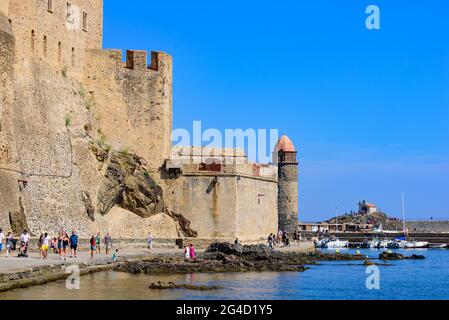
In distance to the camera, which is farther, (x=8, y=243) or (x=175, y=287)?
(x=8, y=243)

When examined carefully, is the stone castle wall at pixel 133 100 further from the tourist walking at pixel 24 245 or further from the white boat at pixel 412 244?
the white boat at pixel 412 244

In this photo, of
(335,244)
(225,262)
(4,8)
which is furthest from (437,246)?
(4,8)

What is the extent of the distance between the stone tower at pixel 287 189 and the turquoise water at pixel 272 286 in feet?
78.6

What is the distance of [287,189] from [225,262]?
28942 millimetres

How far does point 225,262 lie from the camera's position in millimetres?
29875

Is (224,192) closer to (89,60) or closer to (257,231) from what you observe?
(257,231)

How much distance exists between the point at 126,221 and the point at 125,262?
26.2ft

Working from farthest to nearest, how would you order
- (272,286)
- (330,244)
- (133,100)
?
(330,244) < (133,100) < (272,286)

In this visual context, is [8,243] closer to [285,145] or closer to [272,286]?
[272,286]

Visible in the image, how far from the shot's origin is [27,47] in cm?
3097

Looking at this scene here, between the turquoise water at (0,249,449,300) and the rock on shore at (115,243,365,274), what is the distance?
99cm

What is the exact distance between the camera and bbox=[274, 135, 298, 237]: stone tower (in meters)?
57.6

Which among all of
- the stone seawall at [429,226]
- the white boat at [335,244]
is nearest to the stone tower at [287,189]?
the white boat at [335,244]
